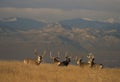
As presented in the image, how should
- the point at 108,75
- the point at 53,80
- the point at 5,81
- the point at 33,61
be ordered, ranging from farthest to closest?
1. the point at 33,61
2. the point at 108,75
3. the point at 53,80
4. the point at 5,81

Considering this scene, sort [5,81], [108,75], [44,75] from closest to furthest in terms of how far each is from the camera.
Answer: [5,81]
[44,75]
[108,75]

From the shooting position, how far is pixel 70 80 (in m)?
24.6

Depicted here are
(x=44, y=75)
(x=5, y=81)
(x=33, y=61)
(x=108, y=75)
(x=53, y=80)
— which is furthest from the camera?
(x=33, y=61)

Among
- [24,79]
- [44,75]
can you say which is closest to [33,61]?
[44,75]

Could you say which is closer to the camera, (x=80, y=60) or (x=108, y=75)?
(x=108, y=75)

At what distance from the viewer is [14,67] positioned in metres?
28.2

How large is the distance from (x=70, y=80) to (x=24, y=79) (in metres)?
2.67

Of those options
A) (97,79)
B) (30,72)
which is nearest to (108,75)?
(97,79)

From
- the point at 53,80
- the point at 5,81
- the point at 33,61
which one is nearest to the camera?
the point at 5,81

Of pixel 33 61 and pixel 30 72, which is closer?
pixel 30 72

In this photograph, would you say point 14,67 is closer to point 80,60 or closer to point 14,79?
point 14,79

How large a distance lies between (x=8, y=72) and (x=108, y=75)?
6241mm

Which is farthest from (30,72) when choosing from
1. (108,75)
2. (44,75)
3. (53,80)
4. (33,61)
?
(33,61)

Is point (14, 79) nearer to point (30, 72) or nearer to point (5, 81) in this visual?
point (5, 81)
